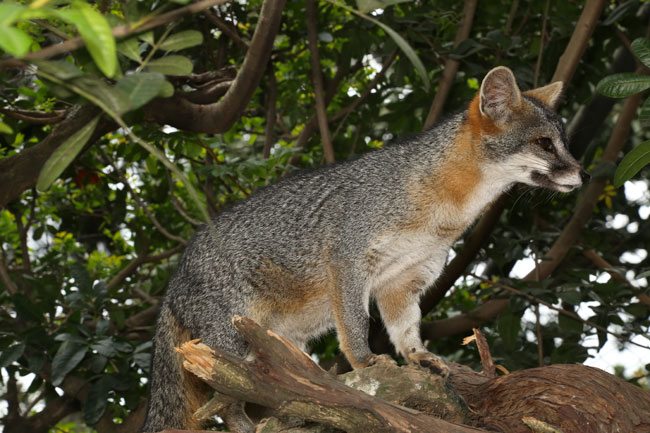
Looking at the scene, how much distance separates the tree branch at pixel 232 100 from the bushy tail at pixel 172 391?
137 cm

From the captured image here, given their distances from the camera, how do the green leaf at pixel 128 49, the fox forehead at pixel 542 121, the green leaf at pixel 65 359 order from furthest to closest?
1. the green leaf at pixel 65 359
2. the fox forehead at pixel 542 121
3. the green leaf at pixel 128 49

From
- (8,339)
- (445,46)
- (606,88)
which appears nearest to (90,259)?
(8,339)

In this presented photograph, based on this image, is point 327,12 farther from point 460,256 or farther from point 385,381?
point 385,381

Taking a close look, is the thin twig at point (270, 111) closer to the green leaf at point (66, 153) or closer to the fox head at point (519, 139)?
the fox head at point (519, 139)

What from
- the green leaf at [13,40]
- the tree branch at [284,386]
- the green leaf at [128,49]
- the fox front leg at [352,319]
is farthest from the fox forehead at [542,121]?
the green leaf at [13,40]

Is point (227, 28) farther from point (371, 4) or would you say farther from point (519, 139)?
point (371, 4)

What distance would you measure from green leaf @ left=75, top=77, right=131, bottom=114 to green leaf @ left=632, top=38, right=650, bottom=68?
262 cm

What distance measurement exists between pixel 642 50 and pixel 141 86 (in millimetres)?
2622

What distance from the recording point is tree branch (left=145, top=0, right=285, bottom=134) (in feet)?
14.9

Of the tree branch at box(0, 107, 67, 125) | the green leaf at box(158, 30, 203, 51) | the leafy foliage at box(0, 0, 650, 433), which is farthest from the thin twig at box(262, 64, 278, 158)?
the green leaf at box(158, 30, 203, 51)

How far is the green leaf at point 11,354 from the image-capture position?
16.0ft

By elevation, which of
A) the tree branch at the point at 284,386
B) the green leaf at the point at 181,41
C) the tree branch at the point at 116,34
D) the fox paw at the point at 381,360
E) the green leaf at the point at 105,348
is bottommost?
the green leaf at the point at 105,348

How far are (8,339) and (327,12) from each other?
3902mm

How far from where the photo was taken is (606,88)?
355cm
